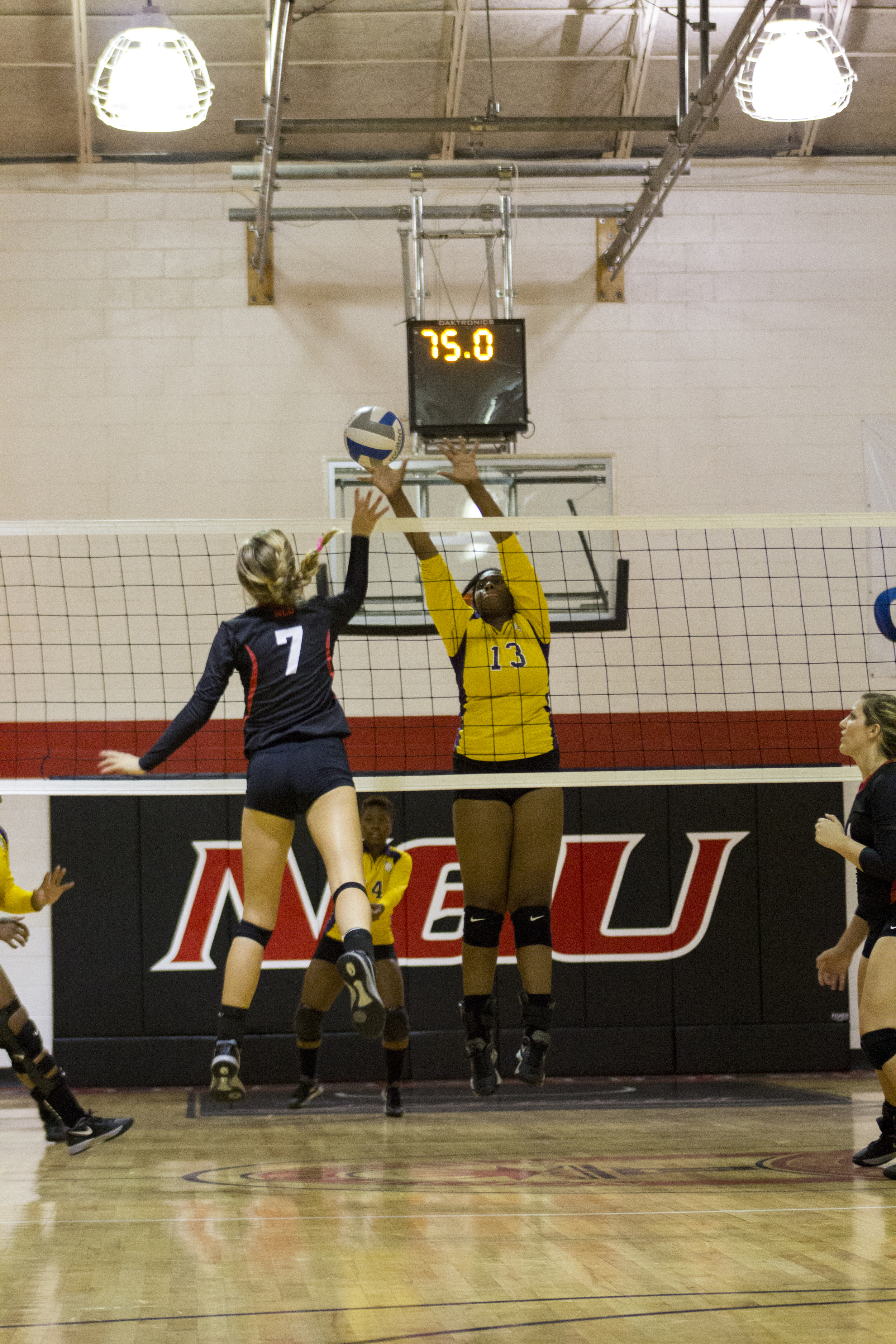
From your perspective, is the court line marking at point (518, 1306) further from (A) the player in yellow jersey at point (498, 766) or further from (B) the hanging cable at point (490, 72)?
(B) the hanging cable at point (490, 72)

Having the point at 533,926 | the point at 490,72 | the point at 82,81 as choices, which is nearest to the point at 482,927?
the point at 533,926

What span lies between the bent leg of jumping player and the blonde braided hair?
75 cm

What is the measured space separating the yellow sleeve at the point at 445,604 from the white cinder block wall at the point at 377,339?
3.90 metres

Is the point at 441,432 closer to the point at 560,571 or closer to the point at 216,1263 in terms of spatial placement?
the point at 560,571

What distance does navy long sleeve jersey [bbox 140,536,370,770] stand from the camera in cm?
449

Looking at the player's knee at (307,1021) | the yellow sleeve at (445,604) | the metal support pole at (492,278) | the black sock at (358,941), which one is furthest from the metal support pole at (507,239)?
the black sock at (358,941)

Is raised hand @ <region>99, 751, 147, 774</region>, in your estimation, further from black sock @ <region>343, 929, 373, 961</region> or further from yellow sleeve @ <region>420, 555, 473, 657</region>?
yellow sleeve @ <region>420, 555, 473, 657</region>

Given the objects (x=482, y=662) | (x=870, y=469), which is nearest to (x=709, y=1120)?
(x=482, y=662)

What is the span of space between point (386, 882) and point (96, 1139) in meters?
2.04

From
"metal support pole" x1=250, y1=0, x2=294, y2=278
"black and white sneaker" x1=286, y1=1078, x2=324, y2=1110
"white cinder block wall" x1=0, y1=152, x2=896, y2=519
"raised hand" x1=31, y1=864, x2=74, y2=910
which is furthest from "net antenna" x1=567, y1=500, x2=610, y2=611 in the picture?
"raised hand" x1=31, y1=864, x2=74, y2=910

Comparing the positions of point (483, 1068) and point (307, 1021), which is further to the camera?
point (307, 1021)

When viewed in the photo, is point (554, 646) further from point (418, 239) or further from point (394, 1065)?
point (394, 1065)

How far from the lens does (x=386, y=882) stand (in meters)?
7.09

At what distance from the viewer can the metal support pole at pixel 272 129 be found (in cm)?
687
